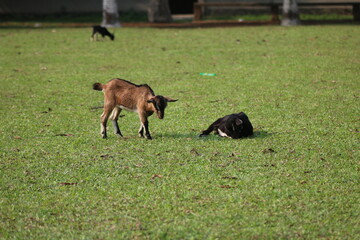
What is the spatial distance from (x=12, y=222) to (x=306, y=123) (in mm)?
5056

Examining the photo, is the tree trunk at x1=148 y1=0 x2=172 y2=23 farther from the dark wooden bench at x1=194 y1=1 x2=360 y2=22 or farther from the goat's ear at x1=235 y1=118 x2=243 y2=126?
the goat's ear at x1=235 y1=118 x2=243 y2=126

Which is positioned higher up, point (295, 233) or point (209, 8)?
point (209, 8)

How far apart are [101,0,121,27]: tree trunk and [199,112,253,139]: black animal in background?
1993 centimetres

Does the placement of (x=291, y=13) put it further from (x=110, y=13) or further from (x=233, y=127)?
(x=233, y=127)


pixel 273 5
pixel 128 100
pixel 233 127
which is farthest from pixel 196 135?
pixel 273 5

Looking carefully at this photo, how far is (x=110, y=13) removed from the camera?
88.8 feet

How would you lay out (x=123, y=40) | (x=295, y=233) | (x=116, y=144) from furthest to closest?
(x=123, y=40) < (x=116, y=144) < (x=295, y=233)

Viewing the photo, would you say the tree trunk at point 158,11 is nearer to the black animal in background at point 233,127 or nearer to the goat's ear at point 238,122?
the black animal in background at point 233,127

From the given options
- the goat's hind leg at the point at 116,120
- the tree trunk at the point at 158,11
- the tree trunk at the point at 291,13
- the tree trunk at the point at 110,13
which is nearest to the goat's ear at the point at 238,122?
the goat's hind leg at the point at 116,120

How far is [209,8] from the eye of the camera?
3275 centimetres

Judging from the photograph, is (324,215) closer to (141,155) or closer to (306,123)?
(141,155)

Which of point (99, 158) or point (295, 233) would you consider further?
point (99, 158)

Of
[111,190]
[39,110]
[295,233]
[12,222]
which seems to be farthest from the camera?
[39,110]

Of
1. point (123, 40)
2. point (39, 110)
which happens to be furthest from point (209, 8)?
point (39, 110)
